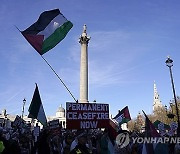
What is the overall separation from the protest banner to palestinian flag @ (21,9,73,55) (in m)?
3.28

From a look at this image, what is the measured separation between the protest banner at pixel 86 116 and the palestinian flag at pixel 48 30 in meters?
3.28

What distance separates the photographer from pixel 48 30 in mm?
12523

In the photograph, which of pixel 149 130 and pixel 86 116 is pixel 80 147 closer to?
pixel 149 130

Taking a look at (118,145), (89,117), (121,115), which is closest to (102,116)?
(89,117)

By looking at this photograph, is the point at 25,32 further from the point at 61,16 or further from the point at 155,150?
the point at 155,150

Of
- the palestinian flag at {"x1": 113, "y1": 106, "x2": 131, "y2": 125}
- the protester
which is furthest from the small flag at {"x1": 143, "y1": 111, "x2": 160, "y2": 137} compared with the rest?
the palestinian flag at {"x1": 113, "y1": 106, "x2": 131, "y2": 125}

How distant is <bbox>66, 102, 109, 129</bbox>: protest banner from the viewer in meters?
9.80

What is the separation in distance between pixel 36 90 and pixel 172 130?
707cm

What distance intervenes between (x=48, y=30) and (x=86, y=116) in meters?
4.54

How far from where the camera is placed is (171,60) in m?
24.4

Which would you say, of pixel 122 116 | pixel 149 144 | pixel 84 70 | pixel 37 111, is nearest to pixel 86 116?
pixel 149 144

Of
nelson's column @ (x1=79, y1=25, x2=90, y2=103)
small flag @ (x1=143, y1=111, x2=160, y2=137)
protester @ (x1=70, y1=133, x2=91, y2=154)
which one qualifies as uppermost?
nelson's column @ (x1=79, y1=25, x2=90, y2=103)

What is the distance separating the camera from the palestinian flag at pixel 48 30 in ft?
39.7

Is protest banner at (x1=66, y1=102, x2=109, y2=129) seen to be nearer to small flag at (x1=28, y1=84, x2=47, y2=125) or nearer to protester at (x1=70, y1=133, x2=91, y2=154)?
protester at (x1=70, y1=133, x2=91, y2=154)
